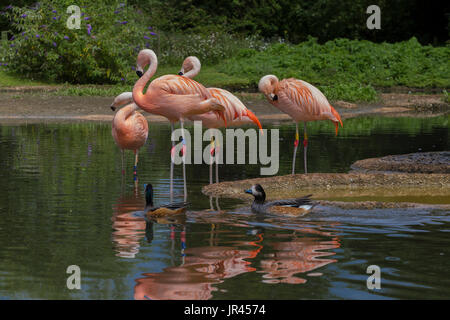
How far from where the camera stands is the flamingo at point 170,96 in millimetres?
10195

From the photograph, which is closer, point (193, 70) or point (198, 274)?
point (198, 274)

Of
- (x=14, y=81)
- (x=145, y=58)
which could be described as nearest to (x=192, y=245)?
(x=145, y=58)

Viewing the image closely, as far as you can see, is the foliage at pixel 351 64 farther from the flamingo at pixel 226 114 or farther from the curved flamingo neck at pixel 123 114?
the flamingo at pixel 226 114

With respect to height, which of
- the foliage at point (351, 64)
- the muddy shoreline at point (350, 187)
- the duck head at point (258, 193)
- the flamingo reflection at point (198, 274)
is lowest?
the flamingo reflection at point (198, 274)

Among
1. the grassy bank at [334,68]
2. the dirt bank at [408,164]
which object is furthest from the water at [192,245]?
the grassy bank at [334,68]

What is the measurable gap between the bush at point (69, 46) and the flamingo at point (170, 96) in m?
17.1

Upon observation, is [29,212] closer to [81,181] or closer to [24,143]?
[81,181]

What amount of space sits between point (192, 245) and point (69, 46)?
821 inches

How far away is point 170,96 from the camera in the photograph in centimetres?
1019

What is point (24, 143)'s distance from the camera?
16297 millimetres

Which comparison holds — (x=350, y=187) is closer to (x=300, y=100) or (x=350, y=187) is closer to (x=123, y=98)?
(x=300, y=100)

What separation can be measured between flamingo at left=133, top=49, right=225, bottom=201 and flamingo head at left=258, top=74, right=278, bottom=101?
→ 1.44 m

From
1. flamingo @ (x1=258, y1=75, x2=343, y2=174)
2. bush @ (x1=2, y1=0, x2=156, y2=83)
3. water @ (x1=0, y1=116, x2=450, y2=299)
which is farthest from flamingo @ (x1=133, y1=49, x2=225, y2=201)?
bush @ (x1=2, y1=0, x2=156, y2=83)
